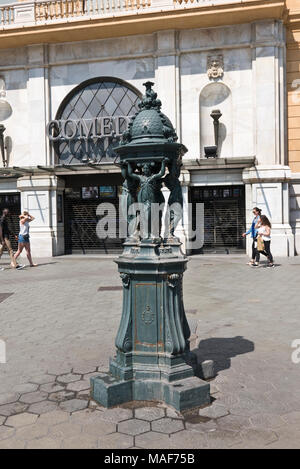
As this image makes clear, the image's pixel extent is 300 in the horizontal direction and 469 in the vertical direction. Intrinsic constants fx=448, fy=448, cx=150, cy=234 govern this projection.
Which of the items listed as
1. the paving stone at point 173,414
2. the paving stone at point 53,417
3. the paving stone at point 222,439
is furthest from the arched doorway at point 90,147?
the paving stone at point 222,439

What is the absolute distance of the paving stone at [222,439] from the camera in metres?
3.24

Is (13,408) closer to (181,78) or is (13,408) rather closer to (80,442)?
(80,442)

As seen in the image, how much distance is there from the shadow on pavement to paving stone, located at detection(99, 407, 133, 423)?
130 centimetres

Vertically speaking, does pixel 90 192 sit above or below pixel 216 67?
below

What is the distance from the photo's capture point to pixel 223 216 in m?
17.4

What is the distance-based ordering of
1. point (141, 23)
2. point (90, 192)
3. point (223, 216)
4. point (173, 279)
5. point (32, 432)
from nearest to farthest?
1. point (32, 432)
2. point (173, 279)
3. point (141, 23)
4. point (223, 216)
5. point (90, 192)

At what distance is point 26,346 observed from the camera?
5805 mm

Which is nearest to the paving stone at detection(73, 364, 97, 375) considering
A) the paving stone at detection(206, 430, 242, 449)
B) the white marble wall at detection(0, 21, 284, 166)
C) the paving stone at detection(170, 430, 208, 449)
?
the paving stone at detection(170, 430, 208, 449)

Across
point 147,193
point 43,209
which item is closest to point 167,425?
point 147,193

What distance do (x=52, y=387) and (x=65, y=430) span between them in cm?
98

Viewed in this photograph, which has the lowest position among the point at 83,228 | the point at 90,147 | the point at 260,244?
the point at 260,244

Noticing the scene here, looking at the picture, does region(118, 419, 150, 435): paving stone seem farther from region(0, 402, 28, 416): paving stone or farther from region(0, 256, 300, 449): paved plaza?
region(0, 402, 28, 416): paving stone

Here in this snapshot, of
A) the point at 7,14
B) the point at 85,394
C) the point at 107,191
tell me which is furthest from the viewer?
the point at 107,191

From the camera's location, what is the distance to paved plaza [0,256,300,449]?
3422 mm
